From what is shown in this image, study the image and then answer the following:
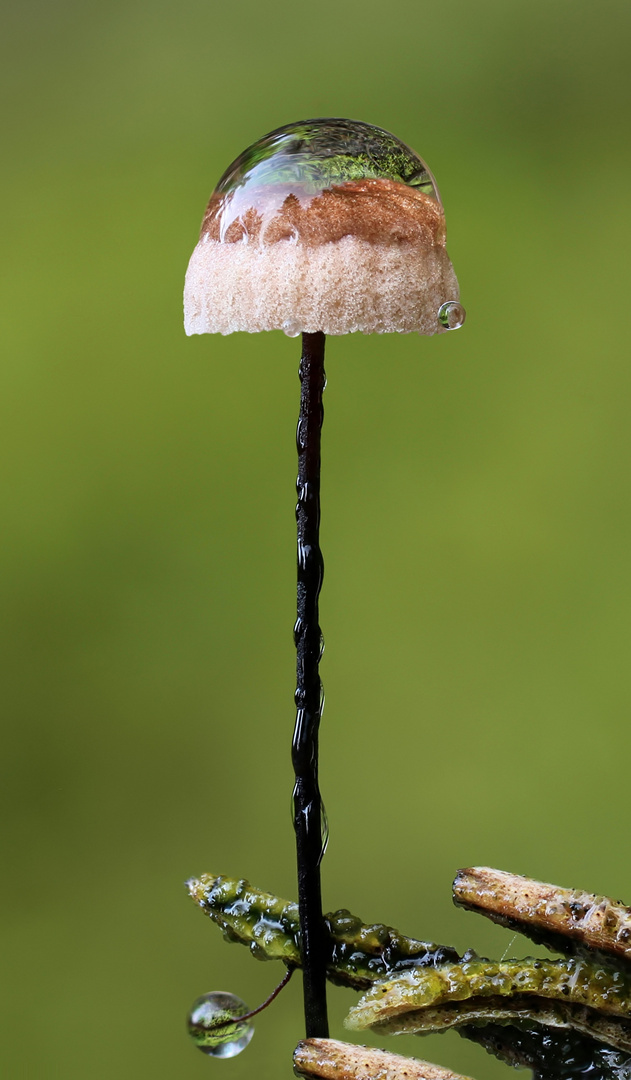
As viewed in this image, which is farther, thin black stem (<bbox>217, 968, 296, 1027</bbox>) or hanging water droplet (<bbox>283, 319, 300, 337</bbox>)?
thin black stem (<bbox>217, 968, 296, 1027</bbox>)

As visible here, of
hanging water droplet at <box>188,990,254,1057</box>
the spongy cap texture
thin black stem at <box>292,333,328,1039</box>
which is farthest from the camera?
hanging water droplet at <box>188,990,254,1057</box>

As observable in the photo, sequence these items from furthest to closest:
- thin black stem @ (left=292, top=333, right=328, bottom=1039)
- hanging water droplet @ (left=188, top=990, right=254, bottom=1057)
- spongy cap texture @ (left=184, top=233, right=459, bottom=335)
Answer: hanging water droplet @ (left=188, top=990, right=254, bottom=1057)
thin black stem @ (left=292, top=333, right=328, bottom=1039)
spongy cap texture @ (left=184, top=233, right=459, bottom=335)

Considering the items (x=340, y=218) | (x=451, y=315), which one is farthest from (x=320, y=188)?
(x=451, y=315)

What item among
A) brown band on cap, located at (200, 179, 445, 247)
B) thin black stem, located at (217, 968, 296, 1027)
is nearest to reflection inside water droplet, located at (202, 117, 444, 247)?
brown band on cap, located at (200, 179, 445, 247)

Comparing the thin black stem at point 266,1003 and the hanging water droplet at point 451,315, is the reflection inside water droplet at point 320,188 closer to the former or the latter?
the hanging water droplet at point 451,315

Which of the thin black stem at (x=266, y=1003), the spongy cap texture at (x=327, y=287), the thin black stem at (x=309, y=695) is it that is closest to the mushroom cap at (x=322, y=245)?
the spongy cap texture at (x=327, y=287)

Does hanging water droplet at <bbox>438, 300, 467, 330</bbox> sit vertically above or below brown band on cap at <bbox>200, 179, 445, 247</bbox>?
below

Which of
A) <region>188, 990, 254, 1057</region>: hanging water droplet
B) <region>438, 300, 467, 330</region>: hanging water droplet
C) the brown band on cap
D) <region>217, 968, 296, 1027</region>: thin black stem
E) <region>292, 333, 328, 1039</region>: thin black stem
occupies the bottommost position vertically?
<region>188, 990, 254, 1057</region>: hanging water droplet

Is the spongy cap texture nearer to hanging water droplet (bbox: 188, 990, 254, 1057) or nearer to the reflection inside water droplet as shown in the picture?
the reflection inside water droplet

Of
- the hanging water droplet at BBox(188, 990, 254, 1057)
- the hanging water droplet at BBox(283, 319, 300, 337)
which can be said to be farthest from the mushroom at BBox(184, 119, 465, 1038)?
the hanging water droplet at BBox(188, 990, 254, 1057)
